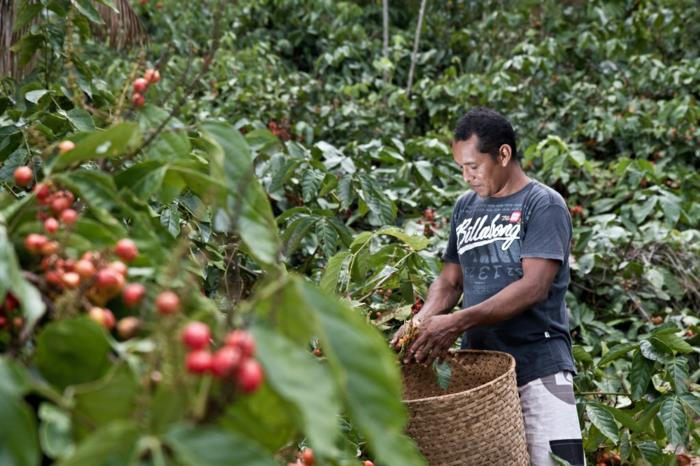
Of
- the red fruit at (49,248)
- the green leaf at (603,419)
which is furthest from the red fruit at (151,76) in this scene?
the green leaf at (603,419)

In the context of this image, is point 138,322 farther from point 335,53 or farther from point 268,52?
point 268,52

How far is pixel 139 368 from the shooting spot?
2.94 feet

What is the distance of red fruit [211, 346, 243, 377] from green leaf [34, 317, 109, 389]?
0.59ft

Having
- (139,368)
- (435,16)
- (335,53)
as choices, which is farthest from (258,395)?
(435,16)

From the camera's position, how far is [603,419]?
293 cm

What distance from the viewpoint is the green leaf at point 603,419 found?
288 centimetres

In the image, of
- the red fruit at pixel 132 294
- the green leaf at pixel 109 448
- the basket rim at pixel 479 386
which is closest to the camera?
the green leaf at pixel 109 448

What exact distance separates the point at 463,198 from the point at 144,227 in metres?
1.99

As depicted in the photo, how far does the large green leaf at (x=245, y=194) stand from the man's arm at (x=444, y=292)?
1777 mm

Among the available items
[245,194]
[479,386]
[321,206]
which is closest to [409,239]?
[479,386]

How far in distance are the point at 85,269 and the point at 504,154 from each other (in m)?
2.04

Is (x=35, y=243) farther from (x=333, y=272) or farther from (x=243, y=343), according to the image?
(x=333, y=272)

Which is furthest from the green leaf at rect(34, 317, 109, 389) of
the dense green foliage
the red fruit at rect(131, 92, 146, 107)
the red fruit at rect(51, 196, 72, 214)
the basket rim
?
the basket rim

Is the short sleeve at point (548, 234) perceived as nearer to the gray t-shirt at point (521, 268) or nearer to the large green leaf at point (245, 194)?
the gray t-shirt at point (521, 268)
